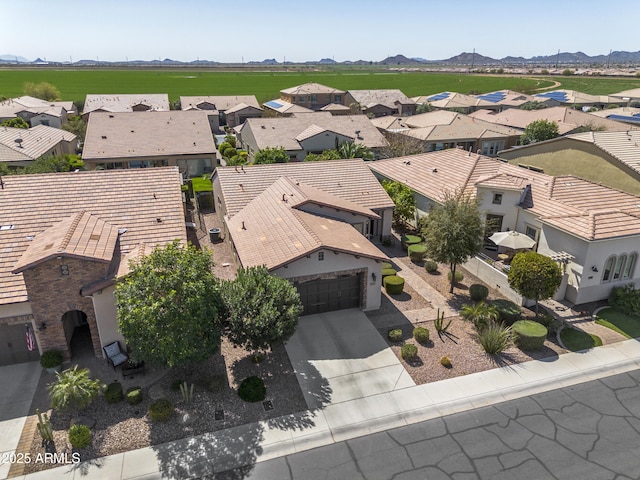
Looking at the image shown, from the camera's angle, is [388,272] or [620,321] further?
[388,272]

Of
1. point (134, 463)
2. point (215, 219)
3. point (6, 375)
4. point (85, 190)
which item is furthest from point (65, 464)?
point (215, 219)

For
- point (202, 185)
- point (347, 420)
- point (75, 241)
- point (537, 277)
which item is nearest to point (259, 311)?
point (347, 420)

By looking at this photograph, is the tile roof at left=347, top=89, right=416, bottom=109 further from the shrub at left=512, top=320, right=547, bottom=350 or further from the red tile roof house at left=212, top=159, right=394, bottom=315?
the shrub at left=512, top=320, right=547, bottom=350

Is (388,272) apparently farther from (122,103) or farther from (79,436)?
(122,103)

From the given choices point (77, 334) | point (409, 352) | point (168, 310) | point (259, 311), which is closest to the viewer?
point (168, 310)

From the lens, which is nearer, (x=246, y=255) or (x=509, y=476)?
(x=509, y=476)

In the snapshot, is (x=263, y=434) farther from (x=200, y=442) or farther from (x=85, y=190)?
(x=85, y=190)
